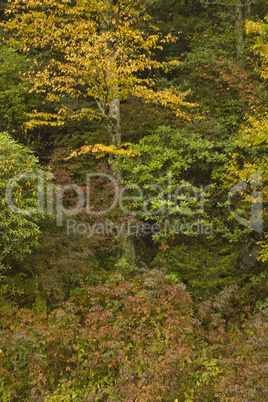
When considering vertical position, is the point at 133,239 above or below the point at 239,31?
below

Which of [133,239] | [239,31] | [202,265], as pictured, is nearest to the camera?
[202,265]

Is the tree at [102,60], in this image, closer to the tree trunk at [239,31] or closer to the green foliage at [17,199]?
the green foliage at [17,199]

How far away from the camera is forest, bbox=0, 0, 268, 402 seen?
4980 millimetres

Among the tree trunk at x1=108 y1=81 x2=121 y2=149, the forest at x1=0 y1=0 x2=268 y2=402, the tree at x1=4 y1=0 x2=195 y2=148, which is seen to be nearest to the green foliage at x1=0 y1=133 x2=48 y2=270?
the forest at x1=0 y1=0 x2=268 y2=402

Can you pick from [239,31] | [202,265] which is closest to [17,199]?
[202,265]

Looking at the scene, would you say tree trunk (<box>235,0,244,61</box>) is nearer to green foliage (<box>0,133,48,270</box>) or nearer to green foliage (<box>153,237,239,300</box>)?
green foliage (<box>153,237,239,300</box>)

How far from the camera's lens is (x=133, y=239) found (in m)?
8.84

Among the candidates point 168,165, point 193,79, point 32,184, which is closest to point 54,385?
point 32,184

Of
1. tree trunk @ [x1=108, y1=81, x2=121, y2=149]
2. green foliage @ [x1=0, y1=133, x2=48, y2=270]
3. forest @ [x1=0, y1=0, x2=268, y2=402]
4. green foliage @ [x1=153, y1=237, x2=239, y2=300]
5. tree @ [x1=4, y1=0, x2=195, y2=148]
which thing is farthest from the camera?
tree trunk @ [x1=108, y1=81, x2=121, y2=149]

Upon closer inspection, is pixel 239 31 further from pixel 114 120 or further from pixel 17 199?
pixel 17 199

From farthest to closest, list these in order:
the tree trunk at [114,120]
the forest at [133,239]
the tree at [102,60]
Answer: the tree trunk at [114,120] < the tree at [102,60] < the forest at [133,239]

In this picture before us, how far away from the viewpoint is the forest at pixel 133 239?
498 centimetres

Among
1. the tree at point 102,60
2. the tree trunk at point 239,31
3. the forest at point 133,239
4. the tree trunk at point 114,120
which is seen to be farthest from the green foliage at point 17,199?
the tree trunk at point 239,31

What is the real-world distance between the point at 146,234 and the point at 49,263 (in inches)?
128
